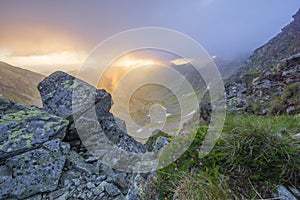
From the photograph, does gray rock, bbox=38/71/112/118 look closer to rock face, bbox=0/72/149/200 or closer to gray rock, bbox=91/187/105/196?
rock face, bbox=0/72/149/200

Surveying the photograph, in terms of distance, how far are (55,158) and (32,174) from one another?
625 mm

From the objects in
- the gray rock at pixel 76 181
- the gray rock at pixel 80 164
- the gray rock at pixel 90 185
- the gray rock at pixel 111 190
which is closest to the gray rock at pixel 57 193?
the gray rock at pixel 76 181

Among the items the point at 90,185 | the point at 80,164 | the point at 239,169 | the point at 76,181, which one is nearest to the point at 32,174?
the point at 76,181

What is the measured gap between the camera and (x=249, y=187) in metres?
3.18

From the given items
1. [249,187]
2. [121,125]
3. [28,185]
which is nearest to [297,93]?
[121,125]

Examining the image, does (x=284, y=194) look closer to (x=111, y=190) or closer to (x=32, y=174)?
(x=111, y=190)

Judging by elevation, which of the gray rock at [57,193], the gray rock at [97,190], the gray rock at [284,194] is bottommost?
the gray rock at [57,193]

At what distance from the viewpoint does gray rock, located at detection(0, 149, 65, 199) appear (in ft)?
15.8

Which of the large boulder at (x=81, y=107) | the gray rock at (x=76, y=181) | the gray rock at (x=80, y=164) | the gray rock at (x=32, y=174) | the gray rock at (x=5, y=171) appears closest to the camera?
the gray rock at (x=32, y=174)

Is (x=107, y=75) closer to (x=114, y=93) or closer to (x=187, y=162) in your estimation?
(x=114, y=93)

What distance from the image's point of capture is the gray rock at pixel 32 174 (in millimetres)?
4809

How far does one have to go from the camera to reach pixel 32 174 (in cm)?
506

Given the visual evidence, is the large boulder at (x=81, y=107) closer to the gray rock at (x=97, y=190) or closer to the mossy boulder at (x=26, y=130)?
the mossy boulder at (x=26, y=130)

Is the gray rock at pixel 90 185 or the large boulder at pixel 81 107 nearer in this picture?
the gray rock at pixel 90 185
